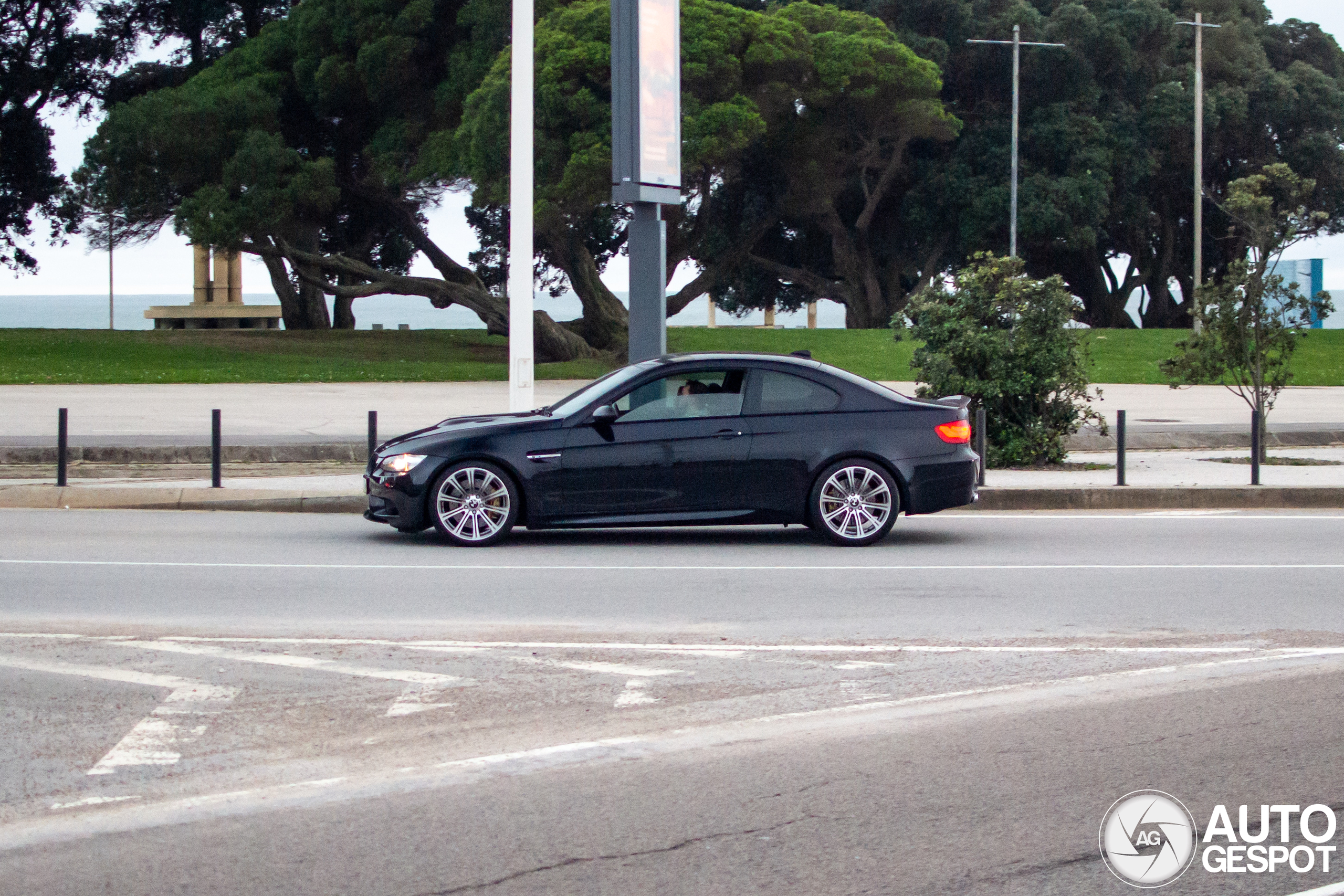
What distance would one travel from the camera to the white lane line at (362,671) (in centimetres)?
657

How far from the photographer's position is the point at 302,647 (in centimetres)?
774

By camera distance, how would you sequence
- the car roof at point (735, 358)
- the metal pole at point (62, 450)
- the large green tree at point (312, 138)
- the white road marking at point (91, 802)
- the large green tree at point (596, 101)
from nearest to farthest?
the white road marking at point (91, 802)
the car roof at point (735, 358)
the metal pole at point (62, 450)
the large green tree at point (596, 101)
the large green tree at point (312, 138)

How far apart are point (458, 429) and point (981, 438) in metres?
6.01

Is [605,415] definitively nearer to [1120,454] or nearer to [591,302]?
[1120,454]

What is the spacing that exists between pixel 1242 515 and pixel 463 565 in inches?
299

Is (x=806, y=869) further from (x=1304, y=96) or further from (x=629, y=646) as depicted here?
(x=1304, y=96)

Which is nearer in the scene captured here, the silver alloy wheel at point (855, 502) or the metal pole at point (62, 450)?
the silver alloy wheel at point (855, 502)

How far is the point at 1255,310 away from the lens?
58.7 ft

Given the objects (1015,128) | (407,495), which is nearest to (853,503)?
(407,495)

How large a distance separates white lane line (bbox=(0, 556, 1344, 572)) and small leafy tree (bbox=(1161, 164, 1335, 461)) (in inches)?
294

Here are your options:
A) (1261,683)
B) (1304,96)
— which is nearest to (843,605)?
(1261,683)

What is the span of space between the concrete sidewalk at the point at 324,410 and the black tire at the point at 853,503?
932 centimetres

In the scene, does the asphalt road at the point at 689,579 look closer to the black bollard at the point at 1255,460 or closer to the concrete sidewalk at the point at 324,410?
the black bollard at the point at 1255,460

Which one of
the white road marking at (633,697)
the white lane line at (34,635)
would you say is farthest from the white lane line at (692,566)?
the white road marking at (633,697)
